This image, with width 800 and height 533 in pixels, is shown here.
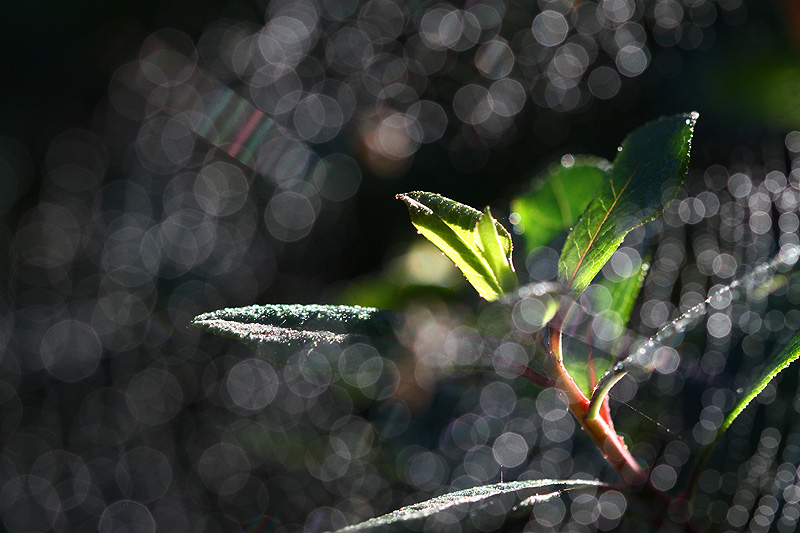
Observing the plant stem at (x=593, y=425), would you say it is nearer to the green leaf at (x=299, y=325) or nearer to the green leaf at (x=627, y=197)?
the green leaf at (x=627, y=197)

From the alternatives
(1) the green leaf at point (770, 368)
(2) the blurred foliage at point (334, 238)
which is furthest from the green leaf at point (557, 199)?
(1) the green leaf at point (770, 368)

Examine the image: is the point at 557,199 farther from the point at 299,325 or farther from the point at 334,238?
the point at 334,238

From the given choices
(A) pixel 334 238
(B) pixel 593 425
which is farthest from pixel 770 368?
(A) pixel 334 238

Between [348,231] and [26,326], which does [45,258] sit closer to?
[26,326]

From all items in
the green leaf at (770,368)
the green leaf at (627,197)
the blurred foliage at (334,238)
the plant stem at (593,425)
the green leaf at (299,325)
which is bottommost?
the blurred foliage at (334,238)

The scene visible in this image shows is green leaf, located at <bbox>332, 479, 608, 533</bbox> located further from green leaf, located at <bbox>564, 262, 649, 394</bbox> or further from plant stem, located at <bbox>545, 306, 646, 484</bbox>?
green leaf, located at <bbox>564, 262, 649, 394</bbox>

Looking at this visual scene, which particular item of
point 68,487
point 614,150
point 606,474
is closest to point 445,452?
point 606,474

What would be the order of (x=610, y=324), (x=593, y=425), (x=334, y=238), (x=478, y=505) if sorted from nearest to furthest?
(x=478, y=505) < (x=593, y=425) < (x=610, y=324) < (x=334, y=238)
